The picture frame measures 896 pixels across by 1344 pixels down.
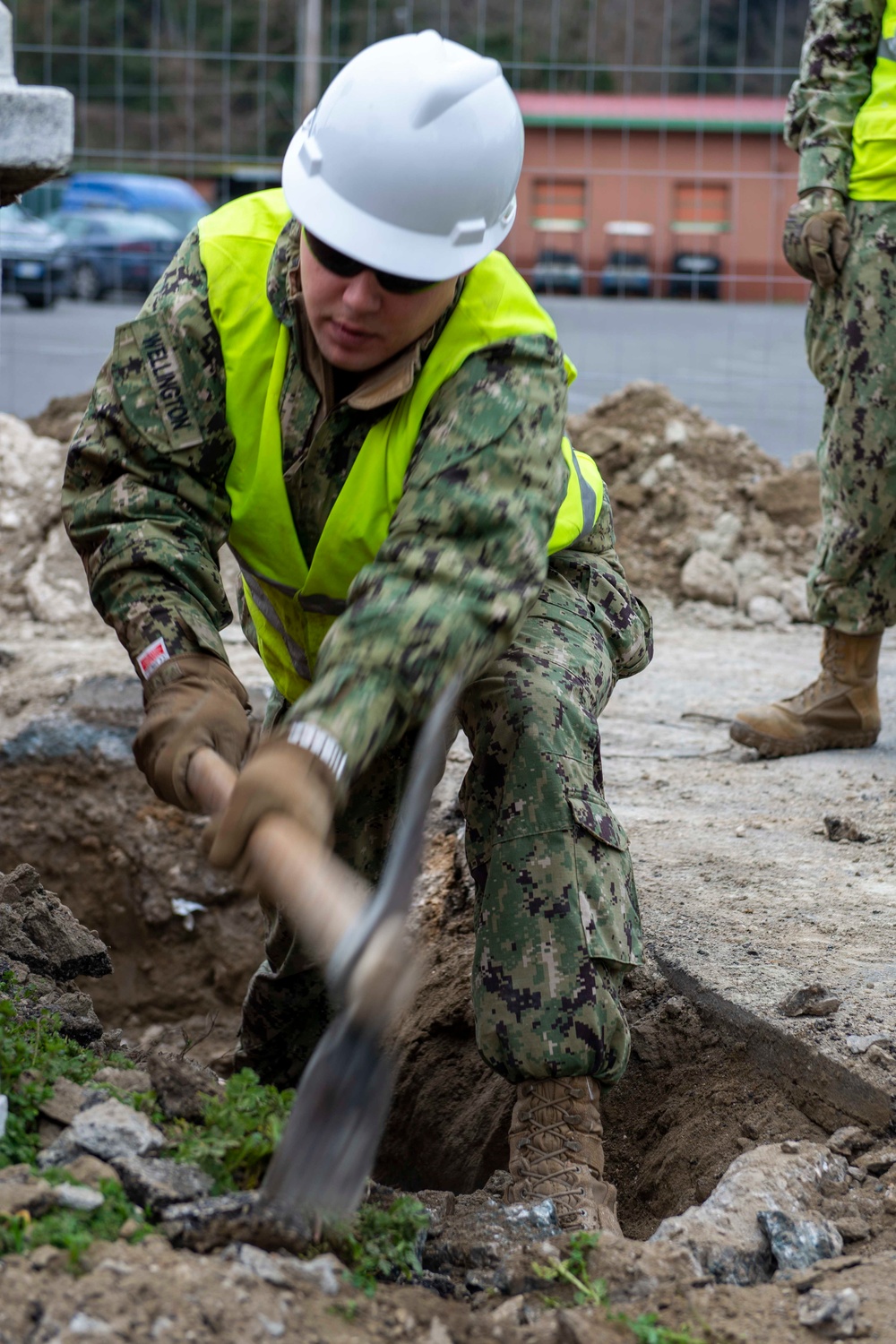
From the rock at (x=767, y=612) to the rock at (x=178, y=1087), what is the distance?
14.3ft

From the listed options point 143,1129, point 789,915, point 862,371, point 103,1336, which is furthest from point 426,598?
point 862,371

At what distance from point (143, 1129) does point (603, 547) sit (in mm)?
1482

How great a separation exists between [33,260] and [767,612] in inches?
203

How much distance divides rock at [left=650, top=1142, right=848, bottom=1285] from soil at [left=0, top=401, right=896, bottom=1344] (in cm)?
→ 5

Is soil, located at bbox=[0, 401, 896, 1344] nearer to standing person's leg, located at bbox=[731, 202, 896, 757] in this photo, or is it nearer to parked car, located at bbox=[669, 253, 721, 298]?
standing person's leg, located at bbox=[731, 202, 896, 757]

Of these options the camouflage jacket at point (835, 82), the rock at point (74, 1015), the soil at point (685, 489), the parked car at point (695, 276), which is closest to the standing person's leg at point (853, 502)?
the camouflage jacket at point (835, 82)

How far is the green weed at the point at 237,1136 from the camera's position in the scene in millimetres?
1850

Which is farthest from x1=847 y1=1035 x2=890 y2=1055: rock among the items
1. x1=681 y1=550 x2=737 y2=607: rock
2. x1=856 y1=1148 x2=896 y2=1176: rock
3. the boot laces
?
x1=681 y1=550 x2=737 y2=607: rock

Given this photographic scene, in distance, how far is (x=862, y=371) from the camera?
3818mm

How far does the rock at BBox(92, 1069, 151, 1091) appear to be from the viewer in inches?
79.8

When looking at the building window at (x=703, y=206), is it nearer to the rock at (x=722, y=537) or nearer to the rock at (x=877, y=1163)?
the rock at (x=722, y=537)

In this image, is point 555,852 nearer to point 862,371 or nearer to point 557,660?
point 557,660

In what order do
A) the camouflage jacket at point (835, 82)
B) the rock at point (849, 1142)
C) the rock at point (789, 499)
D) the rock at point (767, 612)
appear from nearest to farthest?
the rock at point (849, 1142)
the camouflage jacket at point (835, 82)
the rock at point (767, 612)
the rock at point (789, 499)

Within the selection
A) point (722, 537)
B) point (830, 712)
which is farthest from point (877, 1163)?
point (722, 537)
